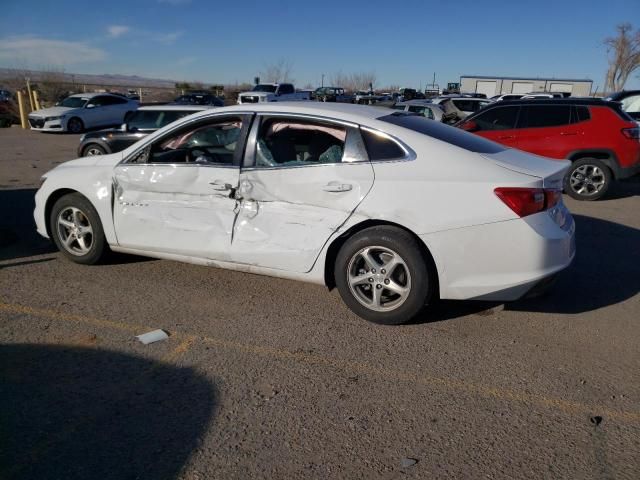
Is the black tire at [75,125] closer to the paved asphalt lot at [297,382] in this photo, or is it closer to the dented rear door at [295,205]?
the paved asphalt lot at [297,382]

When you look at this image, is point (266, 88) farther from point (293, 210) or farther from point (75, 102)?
point (293, 210)

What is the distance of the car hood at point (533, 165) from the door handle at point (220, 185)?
2042 millimetres

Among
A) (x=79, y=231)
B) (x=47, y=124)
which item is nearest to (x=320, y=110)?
(x=79, y=231)

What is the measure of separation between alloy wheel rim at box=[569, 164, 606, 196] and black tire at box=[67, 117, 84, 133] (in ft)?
62.1

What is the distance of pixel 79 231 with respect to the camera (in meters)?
5.01

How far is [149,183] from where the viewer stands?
4.57m

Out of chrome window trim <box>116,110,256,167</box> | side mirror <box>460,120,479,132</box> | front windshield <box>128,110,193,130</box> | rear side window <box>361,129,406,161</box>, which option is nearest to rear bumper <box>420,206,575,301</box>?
rear side window <box>361,129,406,161</box>

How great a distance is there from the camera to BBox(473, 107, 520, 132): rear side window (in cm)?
938

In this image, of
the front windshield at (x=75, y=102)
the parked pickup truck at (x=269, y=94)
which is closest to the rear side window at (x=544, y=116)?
the front windshield at (x=75, y=102)

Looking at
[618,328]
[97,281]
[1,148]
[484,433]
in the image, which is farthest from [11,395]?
[1,148]

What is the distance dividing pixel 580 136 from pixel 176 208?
7.32m

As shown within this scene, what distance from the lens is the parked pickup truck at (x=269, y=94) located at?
2925 cm

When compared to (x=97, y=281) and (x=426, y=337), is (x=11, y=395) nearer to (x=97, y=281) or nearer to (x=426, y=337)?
(x=97, y=281)

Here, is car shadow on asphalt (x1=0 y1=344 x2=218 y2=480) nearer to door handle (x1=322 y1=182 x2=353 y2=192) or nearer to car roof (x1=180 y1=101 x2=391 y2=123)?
door handle (x1=322 y1=182 x2=353 y2=192)
